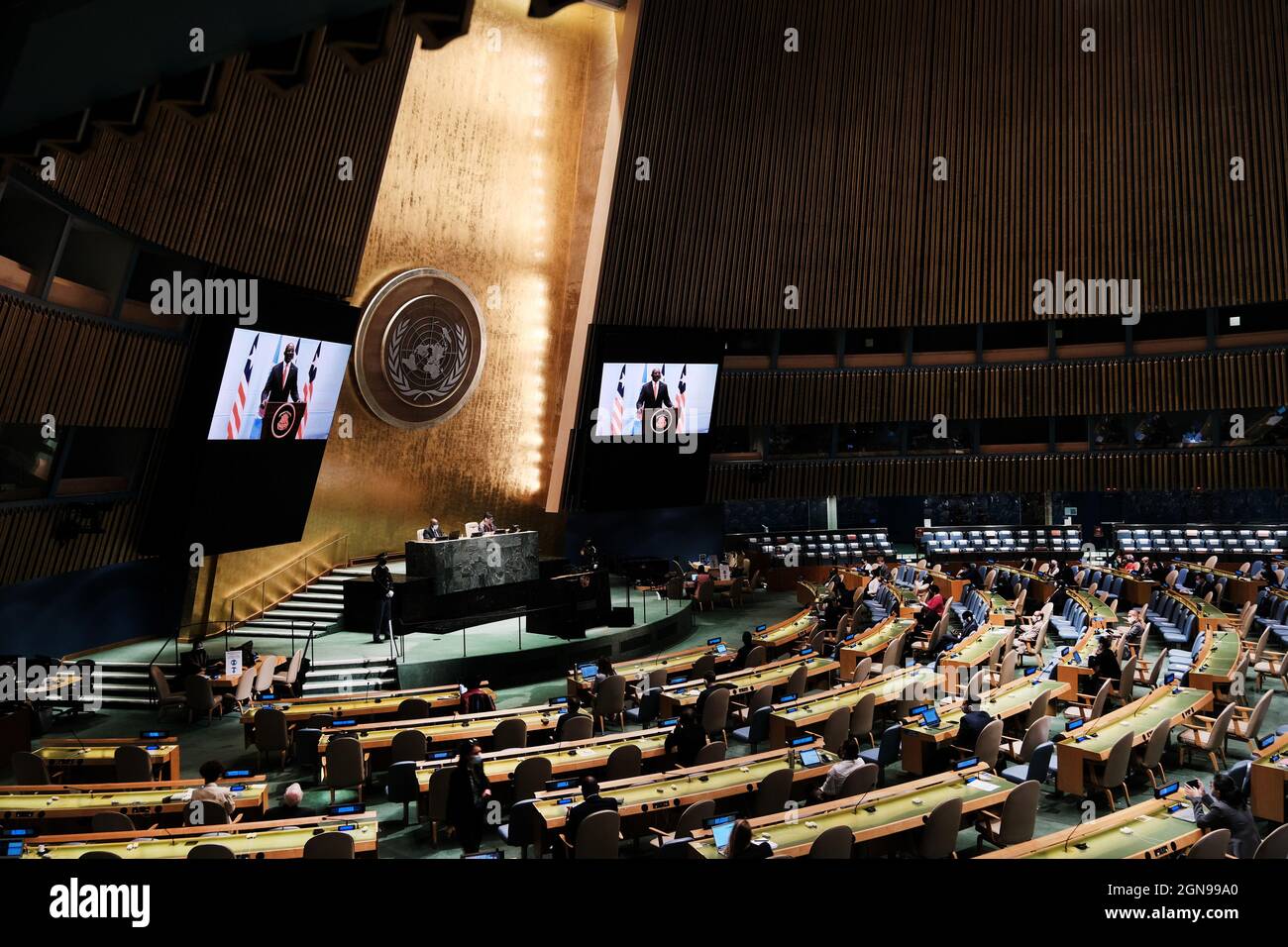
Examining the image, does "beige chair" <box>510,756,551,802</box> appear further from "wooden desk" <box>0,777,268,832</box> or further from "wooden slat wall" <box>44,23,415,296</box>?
"wooden slat wall" <box>44,23,415,296</box>

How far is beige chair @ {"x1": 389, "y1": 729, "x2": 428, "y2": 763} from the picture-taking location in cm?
903

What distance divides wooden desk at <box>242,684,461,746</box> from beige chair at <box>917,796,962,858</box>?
596cm

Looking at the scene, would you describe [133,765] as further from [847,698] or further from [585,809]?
[847,698]

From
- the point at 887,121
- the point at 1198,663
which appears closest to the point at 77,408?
the point at 1198,663

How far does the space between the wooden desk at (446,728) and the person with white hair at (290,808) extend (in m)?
0.70

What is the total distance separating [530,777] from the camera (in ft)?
27.2

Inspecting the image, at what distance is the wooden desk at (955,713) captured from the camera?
9102mm

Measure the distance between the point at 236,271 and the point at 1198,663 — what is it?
13.6m

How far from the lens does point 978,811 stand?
734 cm

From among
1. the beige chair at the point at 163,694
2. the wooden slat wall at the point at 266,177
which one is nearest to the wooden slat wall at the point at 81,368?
the wooden slat wall at the point at 266,177

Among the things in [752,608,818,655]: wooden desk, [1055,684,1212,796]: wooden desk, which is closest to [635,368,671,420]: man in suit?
[752,608,818,655]: wooden desk

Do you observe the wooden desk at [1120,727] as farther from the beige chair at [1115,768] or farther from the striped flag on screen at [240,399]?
the striped flag on screen at [240,399]
